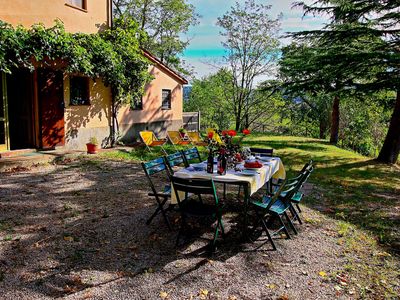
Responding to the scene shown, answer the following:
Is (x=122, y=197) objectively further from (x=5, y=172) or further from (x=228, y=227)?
(x=5, y=172)

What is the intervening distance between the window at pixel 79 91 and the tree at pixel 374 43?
27.9 ft

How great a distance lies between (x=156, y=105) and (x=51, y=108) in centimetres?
623

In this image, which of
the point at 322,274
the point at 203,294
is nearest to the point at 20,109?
the point at 203,294

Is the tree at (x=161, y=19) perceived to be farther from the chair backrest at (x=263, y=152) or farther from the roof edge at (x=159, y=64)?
the chair backrest at (x=263, y=152)

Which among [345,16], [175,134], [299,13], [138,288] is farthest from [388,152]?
[138,288]

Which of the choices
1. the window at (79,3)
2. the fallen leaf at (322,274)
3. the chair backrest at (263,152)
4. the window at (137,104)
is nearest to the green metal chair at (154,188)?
the fallen leaf at (322,274)

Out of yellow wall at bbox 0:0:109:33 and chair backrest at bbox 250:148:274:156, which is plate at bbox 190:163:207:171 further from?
yellow wall at bbox 0:0:109:33

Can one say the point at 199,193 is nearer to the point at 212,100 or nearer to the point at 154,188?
the point at 154,188

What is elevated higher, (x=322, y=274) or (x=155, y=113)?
(x=155, y=113)

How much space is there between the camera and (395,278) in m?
3.59

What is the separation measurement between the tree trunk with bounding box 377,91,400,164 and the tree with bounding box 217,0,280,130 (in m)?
11.6

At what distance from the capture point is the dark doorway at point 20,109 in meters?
9.69

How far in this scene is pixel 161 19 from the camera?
2472cm

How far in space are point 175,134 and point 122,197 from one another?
23.1ft
